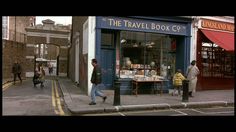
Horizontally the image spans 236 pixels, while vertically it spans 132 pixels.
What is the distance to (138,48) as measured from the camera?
52.3 feet

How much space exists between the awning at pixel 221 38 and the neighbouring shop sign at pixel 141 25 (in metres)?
1.30

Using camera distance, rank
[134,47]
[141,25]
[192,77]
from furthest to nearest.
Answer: [134,47]
[141,25]
[192,77]

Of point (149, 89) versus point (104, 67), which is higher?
point (104, 67)

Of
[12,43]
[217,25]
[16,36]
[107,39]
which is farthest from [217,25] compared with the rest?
[16,36]

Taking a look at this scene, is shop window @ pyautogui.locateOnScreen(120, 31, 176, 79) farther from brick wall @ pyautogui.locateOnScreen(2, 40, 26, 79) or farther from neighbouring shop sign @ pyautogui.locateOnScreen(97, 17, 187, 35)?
brick wall @ pyautogui.locateOnScreen(2, 40, 26, 79)

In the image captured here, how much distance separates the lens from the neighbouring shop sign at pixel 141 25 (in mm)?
14609

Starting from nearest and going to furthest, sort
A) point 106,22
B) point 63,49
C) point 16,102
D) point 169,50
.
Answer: point 16,102, point 106,22, point 169,50, point 63,49

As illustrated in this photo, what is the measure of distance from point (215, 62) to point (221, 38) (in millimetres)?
1468

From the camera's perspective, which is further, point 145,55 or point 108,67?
point 145,55

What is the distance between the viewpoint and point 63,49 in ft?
123

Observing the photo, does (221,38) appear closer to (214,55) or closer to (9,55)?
(214,55)
